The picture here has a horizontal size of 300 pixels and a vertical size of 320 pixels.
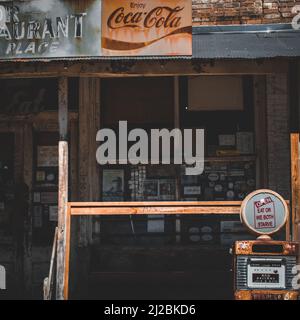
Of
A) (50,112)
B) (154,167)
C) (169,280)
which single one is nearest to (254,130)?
(154,167)

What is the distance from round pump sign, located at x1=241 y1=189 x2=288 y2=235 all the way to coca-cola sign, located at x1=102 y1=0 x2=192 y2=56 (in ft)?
7.53

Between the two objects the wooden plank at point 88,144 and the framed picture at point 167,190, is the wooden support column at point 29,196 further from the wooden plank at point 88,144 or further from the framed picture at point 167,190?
the framed picture at point 167,190

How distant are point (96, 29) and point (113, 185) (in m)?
2.83

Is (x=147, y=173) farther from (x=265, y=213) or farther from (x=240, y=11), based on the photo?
(x=265, y=213)

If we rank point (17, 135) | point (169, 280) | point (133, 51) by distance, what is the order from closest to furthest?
point (133, 51)
point (169, 280)
point (17, 135)

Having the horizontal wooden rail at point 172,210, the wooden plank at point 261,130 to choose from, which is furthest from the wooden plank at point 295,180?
the wooden plank at point 261,130

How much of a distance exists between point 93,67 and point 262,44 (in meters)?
2.26

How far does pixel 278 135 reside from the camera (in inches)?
366

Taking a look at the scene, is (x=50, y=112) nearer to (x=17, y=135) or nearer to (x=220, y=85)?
(x=17, y=135)

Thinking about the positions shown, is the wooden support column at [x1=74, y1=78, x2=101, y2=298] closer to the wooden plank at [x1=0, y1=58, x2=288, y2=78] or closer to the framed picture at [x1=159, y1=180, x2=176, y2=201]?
the framed picture at [x1=159, y1=180, x2=176, y2=201]

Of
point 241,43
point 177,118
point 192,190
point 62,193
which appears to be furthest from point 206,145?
point 62,193
